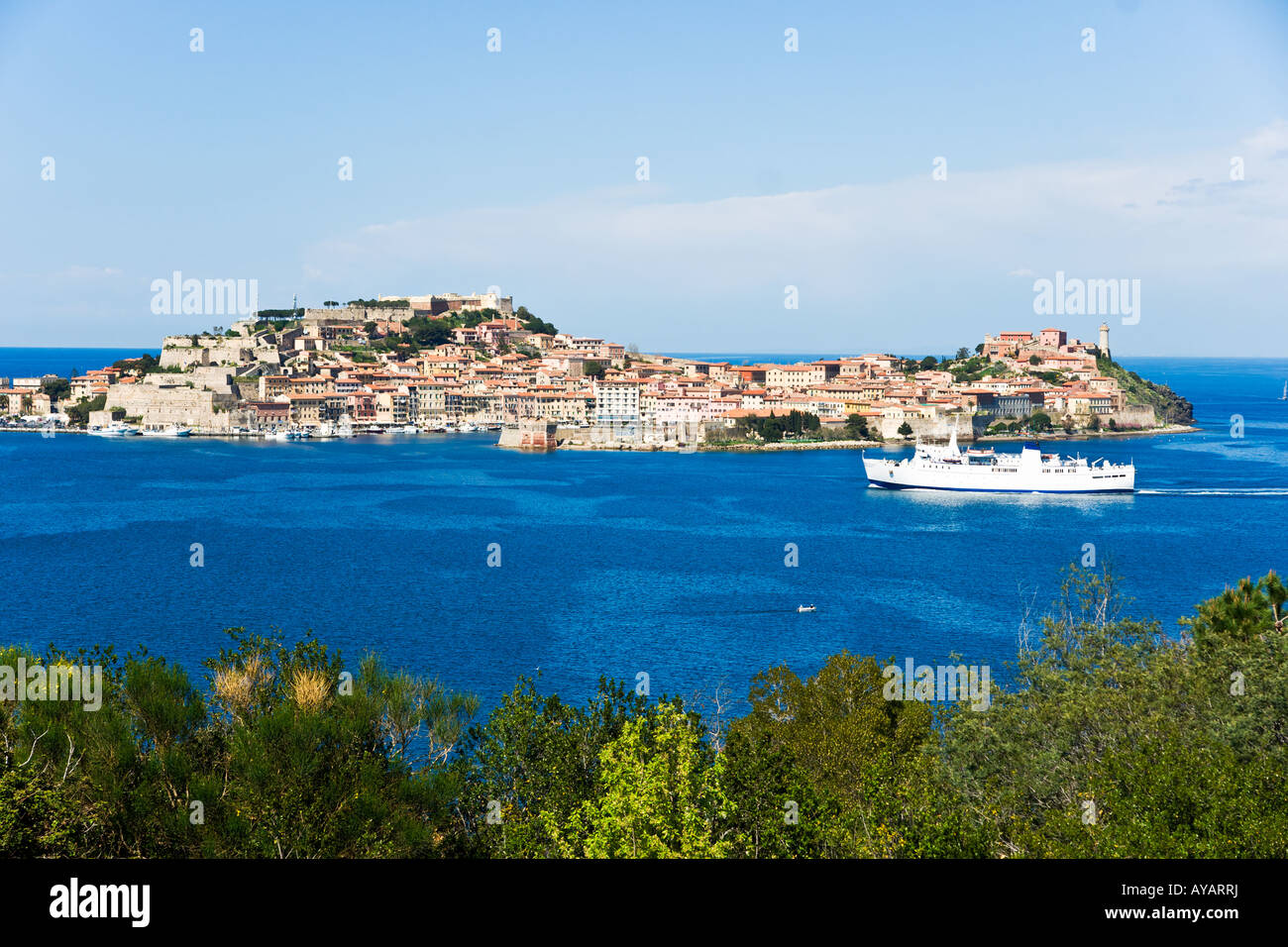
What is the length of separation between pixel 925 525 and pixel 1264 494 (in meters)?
9.16

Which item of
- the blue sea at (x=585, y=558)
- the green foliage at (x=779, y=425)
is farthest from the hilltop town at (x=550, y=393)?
the blue sea at (x=585, y=558)

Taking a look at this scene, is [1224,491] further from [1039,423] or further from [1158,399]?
[1158,399]

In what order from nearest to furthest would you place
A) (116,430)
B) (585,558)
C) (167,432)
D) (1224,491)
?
(585,558) → (1224,491) → (167,432) → (116,430)

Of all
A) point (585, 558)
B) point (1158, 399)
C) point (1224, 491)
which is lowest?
point (585, 558)

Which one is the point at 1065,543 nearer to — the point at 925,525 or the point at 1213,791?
the point at 925,525

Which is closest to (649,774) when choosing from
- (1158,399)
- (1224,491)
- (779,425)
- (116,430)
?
(1224,491)

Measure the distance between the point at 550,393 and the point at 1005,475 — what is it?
20.7 metres

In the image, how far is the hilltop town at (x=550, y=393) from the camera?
1608 inches

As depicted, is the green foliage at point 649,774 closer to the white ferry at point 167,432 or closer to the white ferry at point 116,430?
the white ferry at point 167,432

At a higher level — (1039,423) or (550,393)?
(550,393)

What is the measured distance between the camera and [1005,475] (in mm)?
27719

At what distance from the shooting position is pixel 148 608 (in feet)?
46.2
